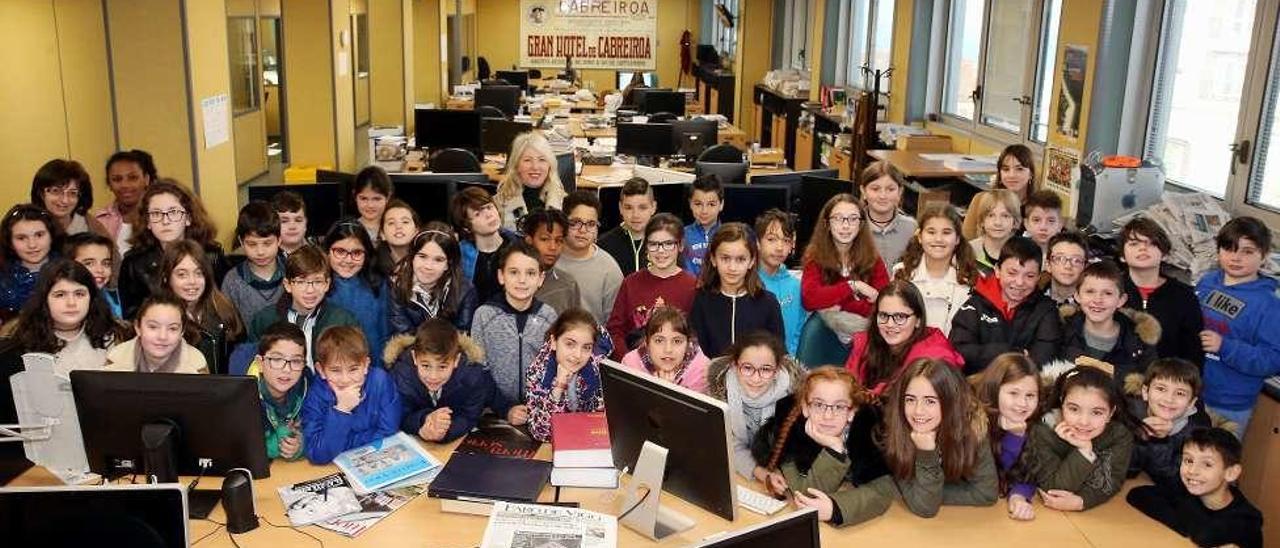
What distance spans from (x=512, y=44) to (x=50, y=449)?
17.3 metres

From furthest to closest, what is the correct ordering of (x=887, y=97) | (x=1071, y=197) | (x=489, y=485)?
1. (x=887, y=97)
2. (x=1071, y=197)
3. (x=489, y=485)

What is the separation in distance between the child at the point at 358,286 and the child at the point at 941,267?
2190mm

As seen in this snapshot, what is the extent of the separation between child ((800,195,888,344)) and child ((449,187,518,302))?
1.40m

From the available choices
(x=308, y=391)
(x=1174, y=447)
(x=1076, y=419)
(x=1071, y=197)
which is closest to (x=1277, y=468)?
(x=1174, y=447)

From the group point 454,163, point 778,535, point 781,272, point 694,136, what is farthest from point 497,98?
point 778,535

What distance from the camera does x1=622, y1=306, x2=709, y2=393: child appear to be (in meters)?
3.60

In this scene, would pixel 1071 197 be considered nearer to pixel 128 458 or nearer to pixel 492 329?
pixel 492 329

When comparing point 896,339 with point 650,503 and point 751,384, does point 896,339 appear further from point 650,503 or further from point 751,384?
point 650,503

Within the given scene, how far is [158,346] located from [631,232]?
97.8 inches

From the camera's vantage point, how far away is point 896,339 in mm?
3691

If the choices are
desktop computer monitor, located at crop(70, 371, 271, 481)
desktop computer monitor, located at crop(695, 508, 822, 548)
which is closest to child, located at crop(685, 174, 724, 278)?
desktop computer monitor, located at crop(70, 371, 271, 481)

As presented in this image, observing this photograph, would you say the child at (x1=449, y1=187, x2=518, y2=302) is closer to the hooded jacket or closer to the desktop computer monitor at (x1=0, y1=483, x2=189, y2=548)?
the hooded jacket

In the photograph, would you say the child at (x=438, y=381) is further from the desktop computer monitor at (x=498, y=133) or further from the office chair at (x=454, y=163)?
the desktop computer monitor at (x=498, y=133)

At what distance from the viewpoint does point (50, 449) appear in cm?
299
